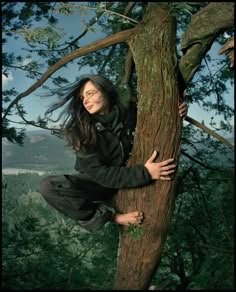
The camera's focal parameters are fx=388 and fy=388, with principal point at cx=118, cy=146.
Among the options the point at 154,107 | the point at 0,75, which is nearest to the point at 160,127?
the point at 154,107

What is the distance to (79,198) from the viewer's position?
5.09 ft

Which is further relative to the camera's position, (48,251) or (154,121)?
(48,251)

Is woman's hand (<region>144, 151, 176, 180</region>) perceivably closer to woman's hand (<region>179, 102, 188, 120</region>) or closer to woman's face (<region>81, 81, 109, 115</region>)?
woman's hand (<region>179, 102, 188, 120</region>)

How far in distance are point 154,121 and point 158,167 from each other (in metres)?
0.17

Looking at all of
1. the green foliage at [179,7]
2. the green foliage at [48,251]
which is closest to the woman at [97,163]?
the green foliage at [179,7]

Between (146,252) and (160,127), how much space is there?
0.49m

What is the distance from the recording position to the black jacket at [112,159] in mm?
1429

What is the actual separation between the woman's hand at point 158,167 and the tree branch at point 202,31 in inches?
12.4

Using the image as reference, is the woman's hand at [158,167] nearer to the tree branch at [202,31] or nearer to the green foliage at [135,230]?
the green foliage at [135,230]

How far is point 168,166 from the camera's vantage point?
4.62 feet

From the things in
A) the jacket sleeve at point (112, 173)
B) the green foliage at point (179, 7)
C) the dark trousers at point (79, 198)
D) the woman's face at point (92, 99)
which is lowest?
the dark trousers at point (79, 198)

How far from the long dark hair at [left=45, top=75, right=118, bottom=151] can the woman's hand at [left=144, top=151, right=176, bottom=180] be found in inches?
10.8

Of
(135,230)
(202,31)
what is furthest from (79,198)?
(202,31)

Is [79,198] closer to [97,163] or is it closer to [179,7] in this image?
[97,163]
